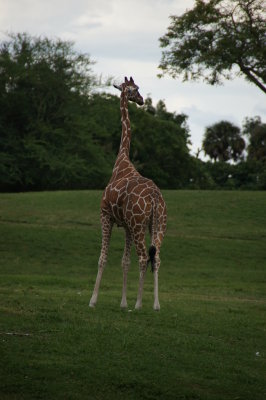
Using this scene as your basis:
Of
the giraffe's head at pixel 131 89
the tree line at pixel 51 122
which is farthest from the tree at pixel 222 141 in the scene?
the giraffe's head at pixel 131 89

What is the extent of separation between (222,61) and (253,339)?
85.2ft

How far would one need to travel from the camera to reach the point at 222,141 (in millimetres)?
94625

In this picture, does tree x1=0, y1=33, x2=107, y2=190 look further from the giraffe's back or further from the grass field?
the giraffe's back

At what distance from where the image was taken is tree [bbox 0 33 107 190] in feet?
170

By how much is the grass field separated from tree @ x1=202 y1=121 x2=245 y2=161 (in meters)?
63.4

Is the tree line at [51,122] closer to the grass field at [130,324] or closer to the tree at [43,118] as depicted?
the tree at [43,118]

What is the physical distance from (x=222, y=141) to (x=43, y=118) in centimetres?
4378

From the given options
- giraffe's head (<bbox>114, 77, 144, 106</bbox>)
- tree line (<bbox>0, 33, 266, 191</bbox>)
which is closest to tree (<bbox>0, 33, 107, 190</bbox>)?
tree line (<bbox>0, 33, 266, 191</bbox>)

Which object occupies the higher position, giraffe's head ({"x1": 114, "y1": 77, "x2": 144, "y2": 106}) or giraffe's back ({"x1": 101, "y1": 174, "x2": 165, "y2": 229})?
giraffe's head ({"x1": 114, "y1": 77, "x2": 144, "y2": 106})

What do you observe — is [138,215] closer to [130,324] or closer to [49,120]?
[130,324]

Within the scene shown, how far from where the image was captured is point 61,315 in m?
13.0

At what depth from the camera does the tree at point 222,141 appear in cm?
9394

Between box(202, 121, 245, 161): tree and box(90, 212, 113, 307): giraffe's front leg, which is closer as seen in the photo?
box(90, 212, 113, 307): giraffe's front leg

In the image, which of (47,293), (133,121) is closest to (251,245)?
(47,293)
